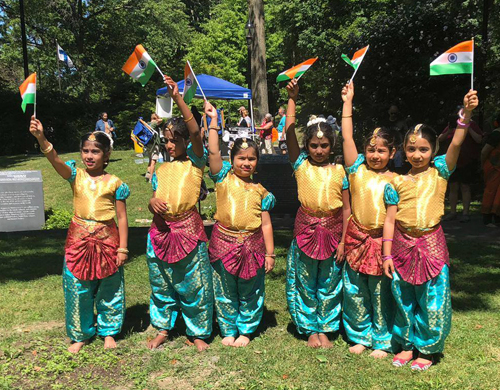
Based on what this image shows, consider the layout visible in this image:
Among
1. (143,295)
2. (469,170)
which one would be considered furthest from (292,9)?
(143,295)

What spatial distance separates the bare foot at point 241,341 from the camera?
4.55 m

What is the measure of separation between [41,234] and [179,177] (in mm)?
5822

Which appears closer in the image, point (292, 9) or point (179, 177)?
point (179, 177)

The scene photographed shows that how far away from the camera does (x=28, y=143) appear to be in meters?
24.2

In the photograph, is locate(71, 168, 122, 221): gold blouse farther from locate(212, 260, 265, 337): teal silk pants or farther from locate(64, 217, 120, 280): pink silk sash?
locate(212, 260, 265, 337): teal silk pants

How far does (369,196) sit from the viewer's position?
423 cm

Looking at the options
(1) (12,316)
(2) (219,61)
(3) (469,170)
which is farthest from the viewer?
(2) (219,61)

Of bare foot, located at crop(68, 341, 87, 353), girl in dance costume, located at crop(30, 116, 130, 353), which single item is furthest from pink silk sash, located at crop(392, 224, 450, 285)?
bare foot, located at crop(68, 341, 87, 353)

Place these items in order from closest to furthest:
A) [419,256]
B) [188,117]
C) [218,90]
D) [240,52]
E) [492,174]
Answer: [419,256] < [188,117] < [492,174] < [218,90] < [240,52]

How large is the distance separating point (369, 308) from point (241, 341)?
43.7 inches

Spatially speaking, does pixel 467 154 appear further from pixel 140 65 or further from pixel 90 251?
pixel 90 251

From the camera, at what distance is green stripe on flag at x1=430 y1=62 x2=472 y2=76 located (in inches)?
157

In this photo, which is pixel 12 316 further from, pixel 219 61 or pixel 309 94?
pixel 219 61

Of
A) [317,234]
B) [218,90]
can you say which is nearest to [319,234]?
[317,234]
